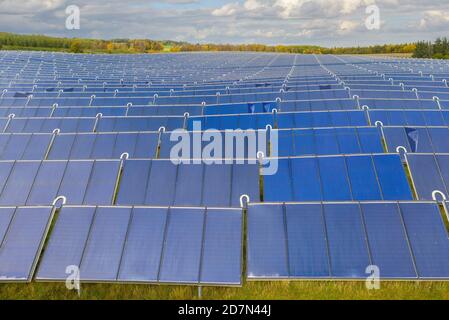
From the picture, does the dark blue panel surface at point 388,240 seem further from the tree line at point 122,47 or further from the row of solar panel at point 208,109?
the tree line at point 122,47

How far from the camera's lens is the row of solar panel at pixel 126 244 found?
27.2 feet

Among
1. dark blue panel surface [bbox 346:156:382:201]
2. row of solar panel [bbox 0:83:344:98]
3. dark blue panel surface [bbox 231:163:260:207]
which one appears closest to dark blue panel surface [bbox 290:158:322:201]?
dark blue panel surface [bbox 346:156:382:201]

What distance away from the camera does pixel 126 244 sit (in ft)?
28.8

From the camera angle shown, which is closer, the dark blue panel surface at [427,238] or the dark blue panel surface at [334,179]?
the dark blue panel surface at [427,238]

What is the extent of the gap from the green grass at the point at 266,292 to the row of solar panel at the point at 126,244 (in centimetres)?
Result: 77

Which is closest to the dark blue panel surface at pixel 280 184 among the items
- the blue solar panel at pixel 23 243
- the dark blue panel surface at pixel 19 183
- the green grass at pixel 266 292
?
the green grass at pixel 266 292

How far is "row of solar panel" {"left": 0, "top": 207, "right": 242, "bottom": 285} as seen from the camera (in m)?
8.30

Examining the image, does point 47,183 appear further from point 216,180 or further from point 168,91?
point 168,91

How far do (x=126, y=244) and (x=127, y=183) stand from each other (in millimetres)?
2774

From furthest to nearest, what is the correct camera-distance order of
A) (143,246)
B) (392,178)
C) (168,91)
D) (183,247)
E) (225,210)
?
(168,91) < (392,178) < (225,210) < (143,246) < (183,247)

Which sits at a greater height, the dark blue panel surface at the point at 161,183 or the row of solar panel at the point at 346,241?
the dark blue panel surface at the point at 161,183

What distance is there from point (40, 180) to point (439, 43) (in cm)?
12496

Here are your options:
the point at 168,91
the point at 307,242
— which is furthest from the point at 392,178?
the point at 168,91

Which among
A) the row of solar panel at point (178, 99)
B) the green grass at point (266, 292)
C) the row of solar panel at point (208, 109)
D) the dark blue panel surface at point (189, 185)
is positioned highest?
the row of solar panel at point (178, 99)
